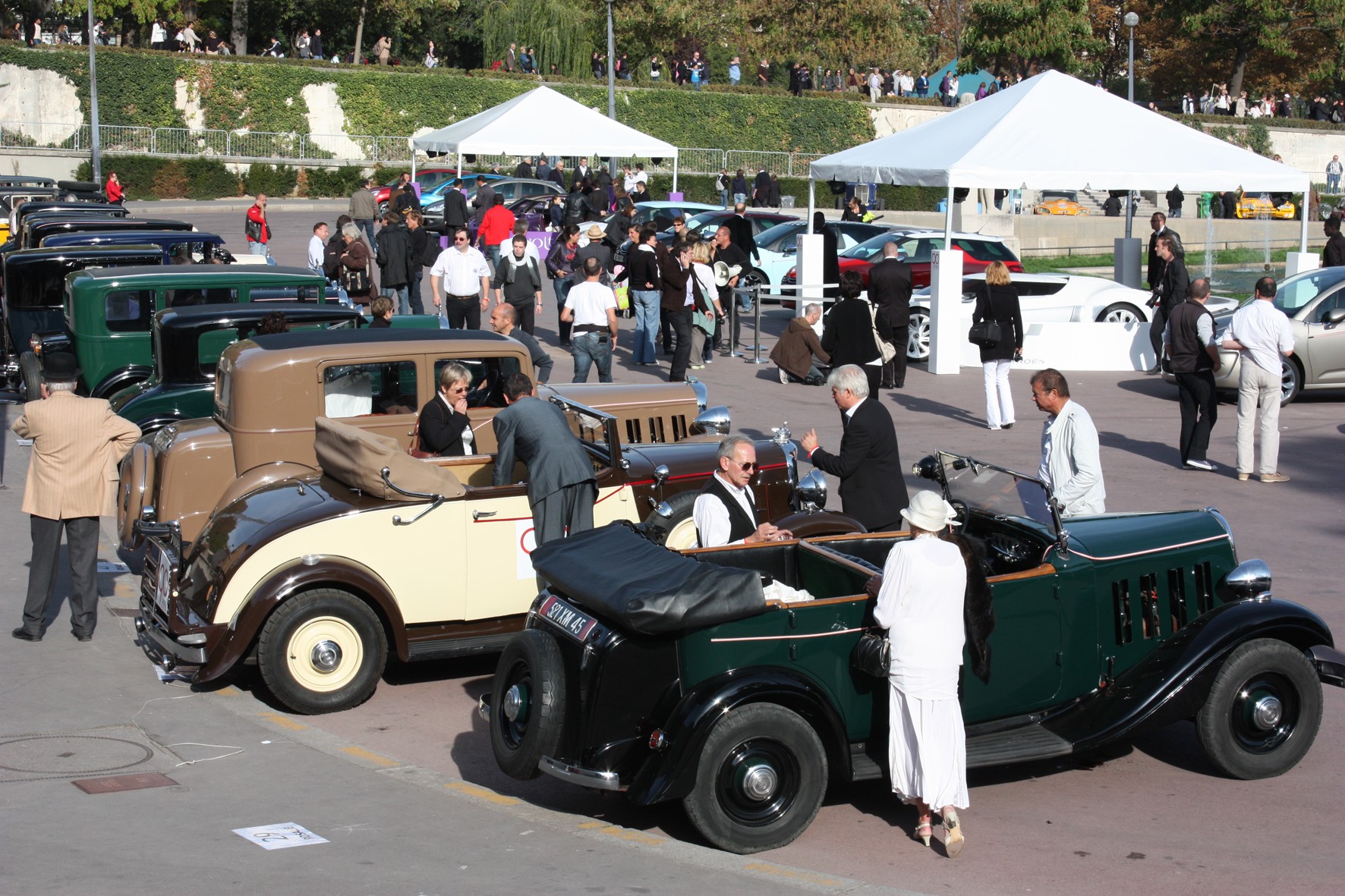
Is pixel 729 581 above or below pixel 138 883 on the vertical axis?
above

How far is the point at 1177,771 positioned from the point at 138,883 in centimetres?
504

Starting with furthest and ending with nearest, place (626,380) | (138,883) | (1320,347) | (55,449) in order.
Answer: (626,380) < (1320,347) < (55,449) < (138,883)

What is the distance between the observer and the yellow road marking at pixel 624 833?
621cm

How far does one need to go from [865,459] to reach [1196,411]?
6.87 m

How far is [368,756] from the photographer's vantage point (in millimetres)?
7434

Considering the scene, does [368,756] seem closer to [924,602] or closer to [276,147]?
[924,602]

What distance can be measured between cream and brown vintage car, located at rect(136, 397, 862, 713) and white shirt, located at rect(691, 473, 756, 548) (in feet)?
2.41

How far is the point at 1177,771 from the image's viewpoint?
721 centimetres

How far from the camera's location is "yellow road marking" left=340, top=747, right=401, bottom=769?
24.0 feet

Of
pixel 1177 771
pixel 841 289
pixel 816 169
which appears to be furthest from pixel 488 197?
pixel 1177 771

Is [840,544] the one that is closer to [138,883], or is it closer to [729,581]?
[729,581]

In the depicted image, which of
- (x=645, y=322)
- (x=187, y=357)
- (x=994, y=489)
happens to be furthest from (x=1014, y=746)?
(x=645, y=322)

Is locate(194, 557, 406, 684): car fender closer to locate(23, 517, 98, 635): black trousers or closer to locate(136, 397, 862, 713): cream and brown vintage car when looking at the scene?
locate(136, 397, 862, 713): cream and brown vintage car

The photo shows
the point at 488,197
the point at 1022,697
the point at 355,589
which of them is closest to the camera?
the point at 1022,697
